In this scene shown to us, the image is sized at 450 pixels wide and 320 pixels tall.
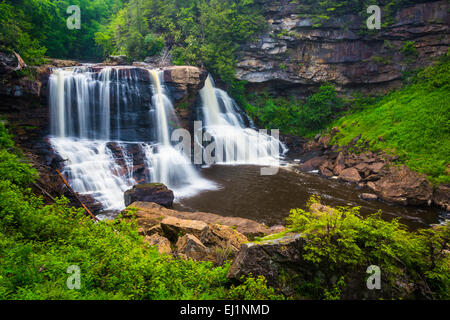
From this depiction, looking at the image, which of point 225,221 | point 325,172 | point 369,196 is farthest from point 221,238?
point 325,172

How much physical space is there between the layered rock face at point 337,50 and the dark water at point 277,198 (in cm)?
1508

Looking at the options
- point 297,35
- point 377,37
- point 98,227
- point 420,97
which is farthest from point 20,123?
point 377,37

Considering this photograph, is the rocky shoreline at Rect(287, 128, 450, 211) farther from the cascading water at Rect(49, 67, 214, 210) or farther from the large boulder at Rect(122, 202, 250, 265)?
the large boulder at Rect(122, 202, 250, 265)

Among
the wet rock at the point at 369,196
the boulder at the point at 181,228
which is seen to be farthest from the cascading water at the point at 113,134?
the wet rock at the point at 369,196

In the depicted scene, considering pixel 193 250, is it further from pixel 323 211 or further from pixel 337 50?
pixel 337 50

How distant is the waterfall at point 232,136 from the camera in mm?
22969

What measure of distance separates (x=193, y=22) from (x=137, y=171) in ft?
71.7

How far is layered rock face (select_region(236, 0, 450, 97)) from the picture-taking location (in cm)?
2423

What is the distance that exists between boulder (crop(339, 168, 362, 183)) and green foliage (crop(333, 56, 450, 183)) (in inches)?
112

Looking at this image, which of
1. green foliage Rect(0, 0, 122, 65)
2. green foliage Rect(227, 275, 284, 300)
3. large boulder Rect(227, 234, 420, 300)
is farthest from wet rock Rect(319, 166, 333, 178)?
green foliage Rect(0, 0, 122, 65)

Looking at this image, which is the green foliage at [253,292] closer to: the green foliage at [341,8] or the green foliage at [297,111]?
the green foliage at [297,111]

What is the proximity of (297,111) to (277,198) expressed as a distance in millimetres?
17808

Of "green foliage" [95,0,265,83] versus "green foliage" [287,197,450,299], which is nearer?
"green foliage" [287,197,450,299]
